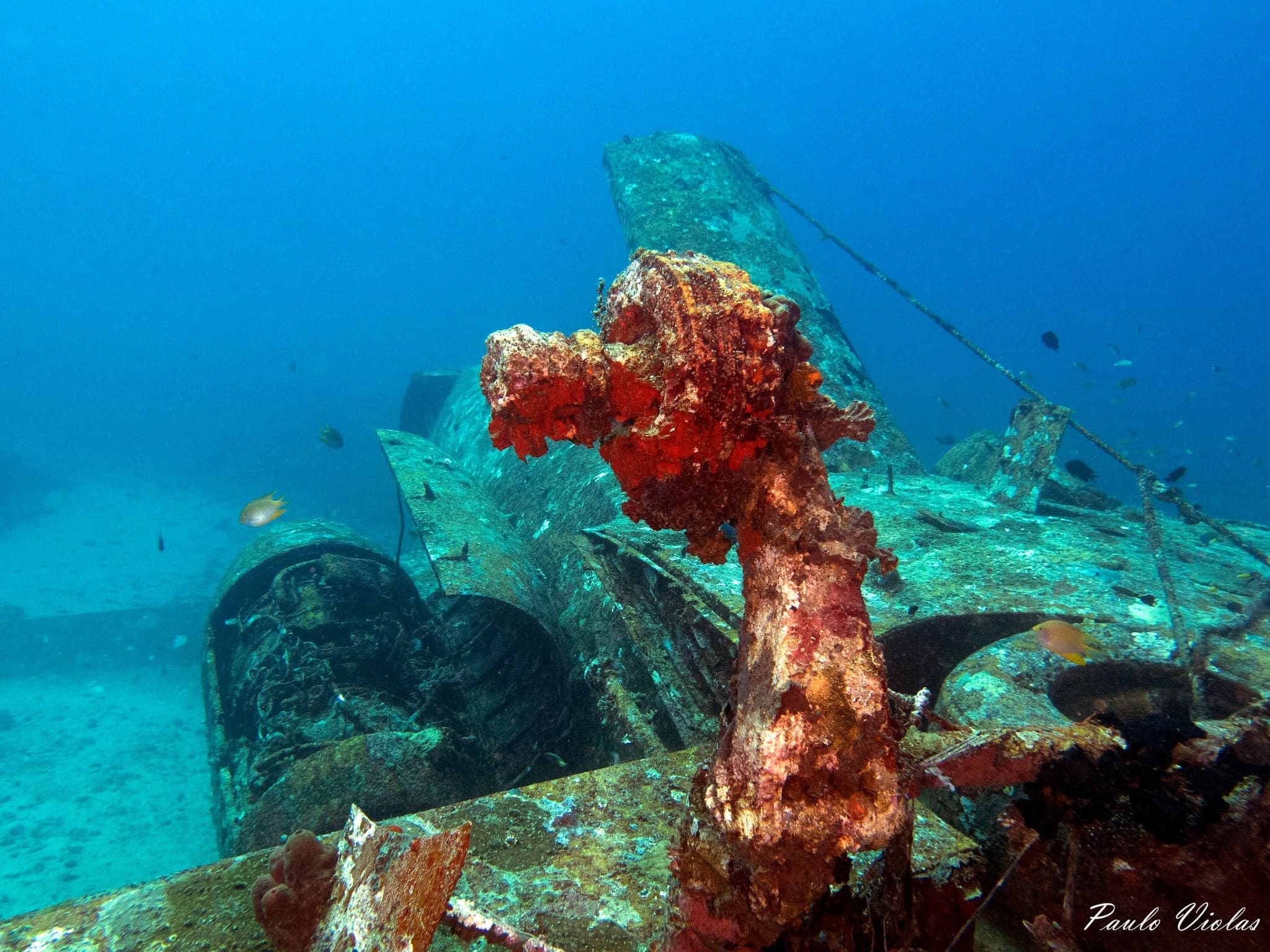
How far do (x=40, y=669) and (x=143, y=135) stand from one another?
15827cm

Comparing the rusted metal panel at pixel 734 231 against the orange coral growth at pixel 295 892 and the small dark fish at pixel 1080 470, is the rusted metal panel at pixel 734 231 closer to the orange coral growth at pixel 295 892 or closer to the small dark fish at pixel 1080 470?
the small dark fish at pixel 1080 470

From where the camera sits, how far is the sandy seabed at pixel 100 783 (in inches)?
332

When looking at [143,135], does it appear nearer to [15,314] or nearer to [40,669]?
[15,314]

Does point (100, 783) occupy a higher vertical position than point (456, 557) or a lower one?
lower

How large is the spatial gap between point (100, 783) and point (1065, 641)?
1492 cm

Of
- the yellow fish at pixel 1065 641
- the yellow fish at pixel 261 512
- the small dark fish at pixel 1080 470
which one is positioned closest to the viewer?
the yellow fish at pixel 1065 641

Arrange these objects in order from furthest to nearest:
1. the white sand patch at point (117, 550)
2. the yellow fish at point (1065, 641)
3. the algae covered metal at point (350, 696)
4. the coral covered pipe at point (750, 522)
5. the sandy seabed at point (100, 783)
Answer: the white sand patch at point (117, 550) → the sandy seabed at point (100, 783) → the algae covered metal at point (350, 696) → the yellow fish at point (1065, 641) → the coral covered pipe at point (750, 522)

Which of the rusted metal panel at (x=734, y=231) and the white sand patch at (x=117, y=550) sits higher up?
the rusted metal panel at (x=734, y=231)

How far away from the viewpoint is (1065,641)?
10.6 ft

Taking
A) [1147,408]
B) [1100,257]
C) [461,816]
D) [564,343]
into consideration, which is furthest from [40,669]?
[1100,257]
